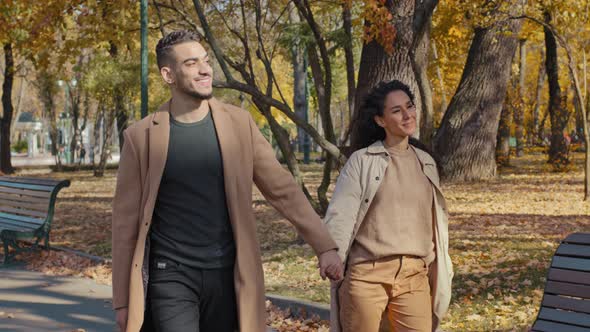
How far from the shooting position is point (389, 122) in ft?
15.4

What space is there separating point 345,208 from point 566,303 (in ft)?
3.66

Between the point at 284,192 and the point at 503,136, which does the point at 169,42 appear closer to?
the point at 284,192

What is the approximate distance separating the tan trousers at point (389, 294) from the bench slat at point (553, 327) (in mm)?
546

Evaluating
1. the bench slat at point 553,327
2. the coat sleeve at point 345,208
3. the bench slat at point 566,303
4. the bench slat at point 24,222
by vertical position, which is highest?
the coat sleeve at point 345,208

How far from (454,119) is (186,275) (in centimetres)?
1855

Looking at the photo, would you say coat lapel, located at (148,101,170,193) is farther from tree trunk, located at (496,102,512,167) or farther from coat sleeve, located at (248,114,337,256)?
tree trunk, located at (496,102,512,167)

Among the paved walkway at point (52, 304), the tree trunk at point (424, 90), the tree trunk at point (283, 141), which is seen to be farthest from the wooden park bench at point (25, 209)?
the tree trunk at point (424, 90)

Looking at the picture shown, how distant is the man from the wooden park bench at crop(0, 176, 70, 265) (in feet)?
26.0

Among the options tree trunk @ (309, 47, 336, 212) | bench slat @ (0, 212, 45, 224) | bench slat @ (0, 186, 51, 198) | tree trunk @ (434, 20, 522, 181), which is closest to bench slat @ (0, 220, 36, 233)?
bench slat @ (0, 212, 45, 224)

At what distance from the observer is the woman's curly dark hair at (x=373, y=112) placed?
4.75m

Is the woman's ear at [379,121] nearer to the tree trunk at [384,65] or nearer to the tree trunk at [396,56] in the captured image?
the tree trunk at [396,56]

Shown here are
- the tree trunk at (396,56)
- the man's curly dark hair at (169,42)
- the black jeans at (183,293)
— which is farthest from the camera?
the tree trunk at (396,56)

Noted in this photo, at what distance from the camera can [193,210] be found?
3.64 m

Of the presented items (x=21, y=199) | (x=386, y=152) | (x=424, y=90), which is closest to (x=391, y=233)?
(x=386, y=152)
